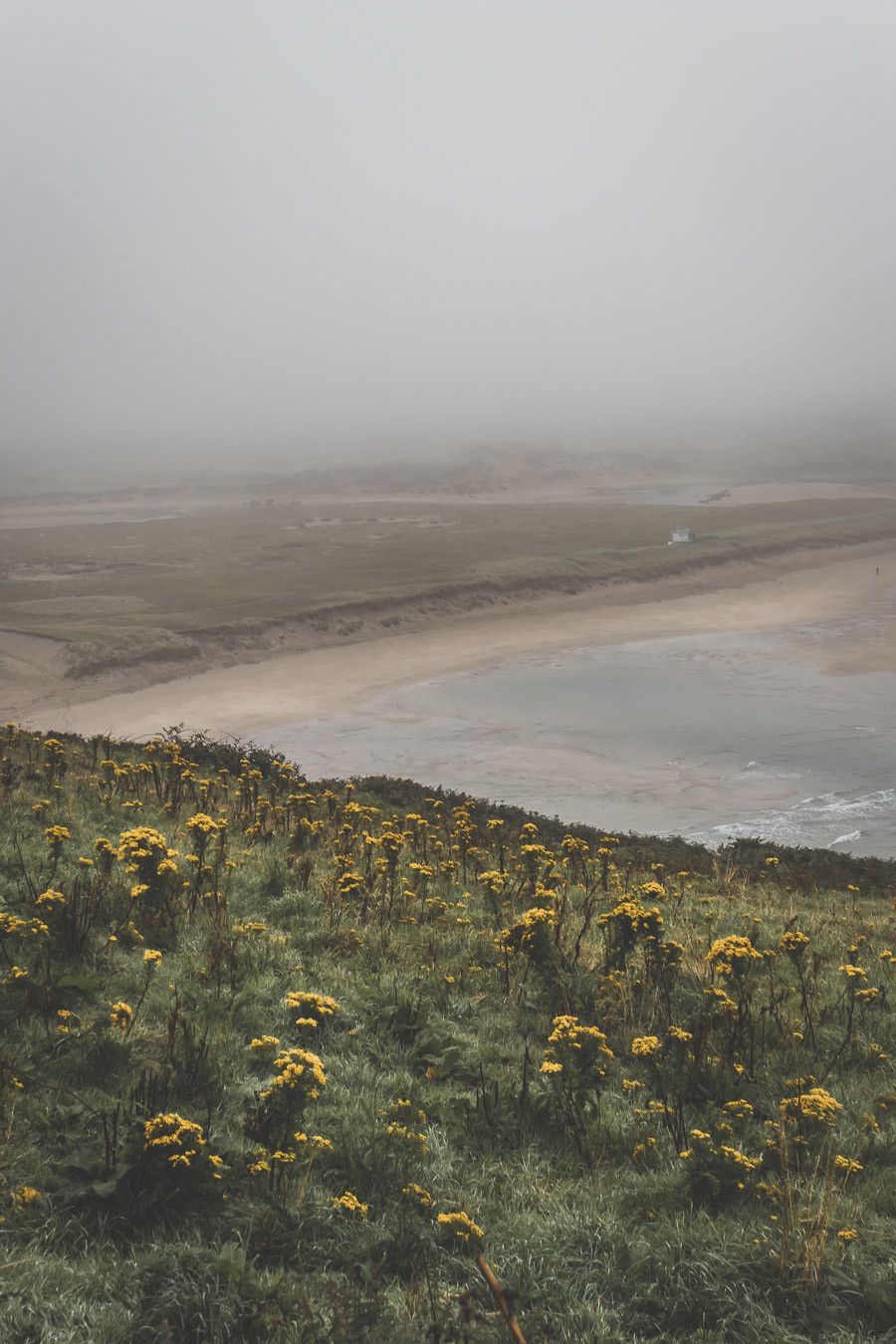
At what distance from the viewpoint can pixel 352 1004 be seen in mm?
5434

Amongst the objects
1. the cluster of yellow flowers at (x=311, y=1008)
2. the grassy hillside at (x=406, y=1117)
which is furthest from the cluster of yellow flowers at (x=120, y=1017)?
the cluster of yellow flowers at (x=311, y=1008)

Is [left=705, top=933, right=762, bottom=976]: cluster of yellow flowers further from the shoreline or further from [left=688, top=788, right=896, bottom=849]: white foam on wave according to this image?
the shoreline

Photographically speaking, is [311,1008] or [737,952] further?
[737,952]

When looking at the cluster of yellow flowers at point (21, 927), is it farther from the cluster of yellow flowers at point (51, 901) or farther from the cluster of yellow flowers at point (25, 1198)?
the cluster of yellow flowers at point (25, 1198)

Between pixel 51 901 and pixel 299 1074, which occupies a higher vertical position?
pixel 51 901

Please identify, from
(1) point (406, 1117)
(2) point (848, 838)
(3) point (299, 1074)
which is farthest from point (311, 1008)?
(2) point (848, 838)

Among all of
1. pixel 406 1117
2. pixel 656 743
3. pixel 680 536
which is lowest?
pixel 656 743

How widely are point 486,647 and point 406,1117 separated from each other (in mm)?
38474

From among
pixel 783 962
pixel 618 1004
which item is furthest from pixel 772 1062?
pixel 783 962

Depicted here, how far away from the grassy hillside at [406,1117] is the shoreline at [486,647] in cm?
1970

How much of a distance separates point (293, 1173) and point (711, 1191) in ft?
5.49

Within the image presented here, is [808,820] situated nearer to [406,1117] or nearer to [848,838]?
[848,838]

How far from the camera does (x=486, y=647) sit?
140 feet

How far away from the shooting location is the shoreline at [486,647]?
3316cm
